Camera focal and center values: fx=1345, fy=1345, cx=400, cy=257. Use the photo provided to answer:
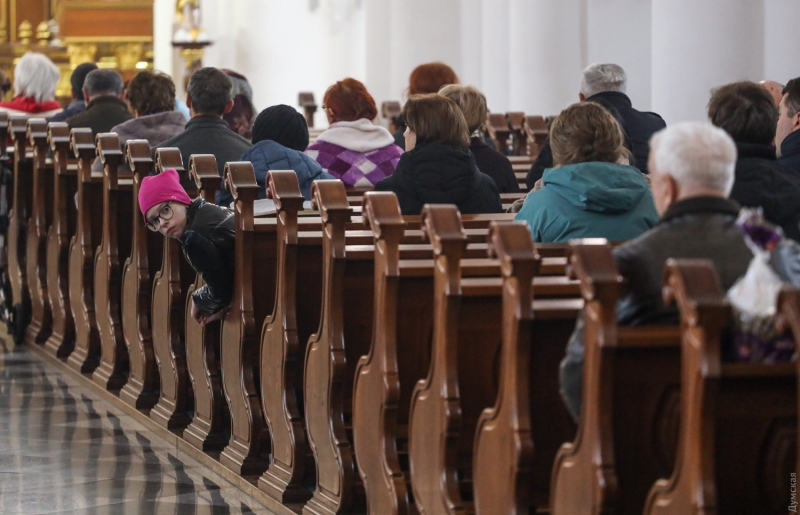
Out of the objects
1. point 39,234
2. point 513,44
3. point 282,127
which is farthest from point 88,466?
point 513,44

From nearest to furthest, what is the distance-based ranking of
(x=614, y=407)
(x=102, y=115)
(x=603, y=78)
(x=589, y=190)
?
(x=614, y=407) → (x=589, y=190) → (x=603, y=78) → (x=102, y=115)

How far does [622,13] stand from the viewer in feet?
35.4

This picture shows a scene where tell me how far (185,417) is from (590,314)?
124 inches

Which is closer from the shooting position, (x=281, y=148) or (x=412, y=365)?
(x=412, y=365)

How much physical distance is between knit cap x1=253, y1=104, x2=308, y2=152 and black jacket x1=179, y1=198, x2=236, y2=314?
2.45 ft

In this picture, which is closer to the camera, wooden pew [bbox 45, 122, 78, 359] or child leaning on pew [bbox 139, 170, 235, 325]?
child leaning on pew [bbox 139, 170, 235, 325]

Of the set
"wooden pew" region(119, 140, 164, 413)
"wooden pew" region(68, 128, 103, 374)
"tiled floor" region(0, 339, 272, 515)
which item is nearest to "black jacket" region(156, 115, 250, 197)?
"wooden pew" region(119, 140, 164, 413)

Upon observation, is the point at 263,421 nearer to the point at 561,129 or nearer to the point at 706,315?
the point at 561,129

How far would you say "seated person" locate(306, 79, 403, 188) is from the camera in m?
6.02

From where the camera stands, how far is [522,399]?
3.14m

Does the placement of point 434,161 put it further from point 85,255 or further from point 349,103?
point 85,255

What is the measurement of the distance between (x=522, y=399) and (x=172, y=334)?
8.74ft

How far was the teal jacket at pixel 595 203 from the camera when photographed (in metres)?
3.96

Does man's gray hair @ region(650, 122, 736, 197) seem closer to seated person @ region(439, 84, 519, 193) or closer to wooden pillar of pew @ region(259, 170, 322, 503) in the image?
wooden pillar of pew @ region(259, 170, 322, 503)
